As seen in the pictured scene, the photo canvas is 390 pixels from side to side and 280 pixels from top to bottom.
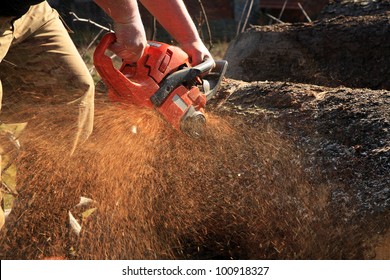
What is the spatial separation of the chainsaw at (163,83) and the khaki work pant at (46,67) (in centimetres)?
29

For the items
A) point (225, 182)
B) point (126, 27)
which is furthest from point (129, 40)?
point (225, 182)

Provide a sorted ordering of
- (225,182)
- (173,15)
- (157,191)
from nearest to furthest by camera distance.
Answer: (173,15) < (225,182) < (157,191)

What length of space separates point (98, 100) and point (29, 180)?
0.68 m

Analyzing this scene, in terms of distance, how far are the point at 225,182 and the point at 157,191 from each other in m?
0.41

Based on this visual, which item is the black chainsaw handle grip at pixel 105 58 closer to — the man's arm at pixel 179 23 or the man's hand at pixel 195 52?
the man's arm at pixel 179 23

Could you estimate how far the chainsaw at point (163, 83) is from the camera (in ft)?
9.92

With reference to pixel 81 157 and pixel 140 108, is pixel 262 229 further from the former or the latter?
pixel 81 157

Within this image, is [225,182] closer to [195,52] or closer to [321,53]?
[195,52]

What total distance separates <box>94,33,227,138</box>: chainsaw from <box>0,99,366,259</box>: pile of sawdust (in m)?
0.23

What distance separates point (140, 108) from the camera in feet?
10.5

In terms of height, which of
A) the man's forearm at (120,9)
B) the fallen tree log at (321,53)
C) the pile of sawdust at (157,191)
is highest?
the man's forearm at (120,9)

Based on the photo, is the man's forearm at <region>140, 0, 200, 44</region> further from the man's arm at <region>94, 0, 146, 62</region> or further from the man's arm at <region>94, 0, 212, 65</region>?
the man's arm at <region>94, 0, 146, 62</region>

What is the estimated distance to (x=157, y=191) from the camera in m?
3.52

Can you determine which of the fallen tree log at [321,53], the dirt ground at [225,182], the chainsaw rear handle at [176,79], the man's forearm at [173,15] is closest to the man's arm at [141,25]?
the man's forearm at [173,15]
